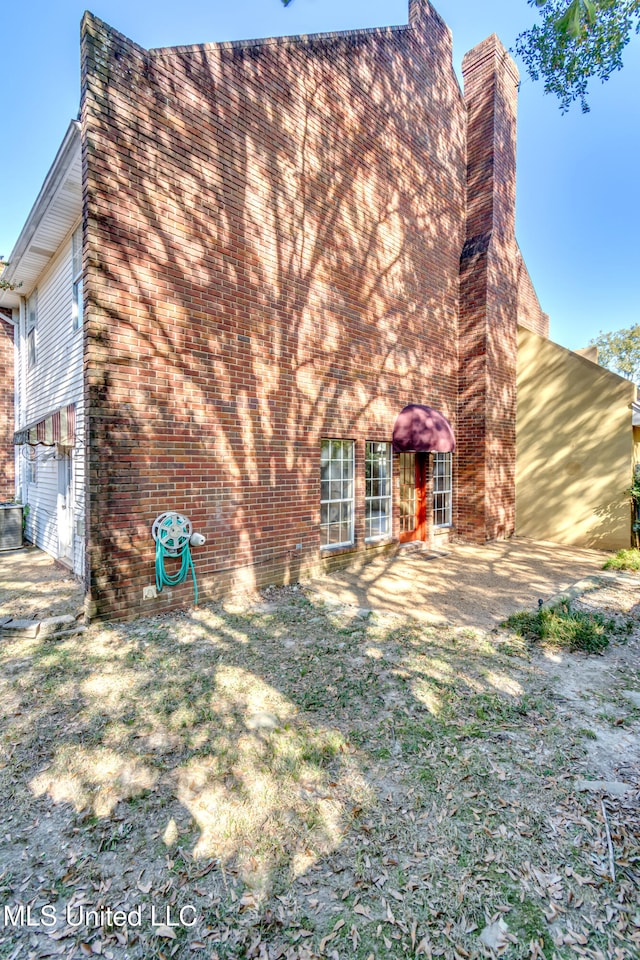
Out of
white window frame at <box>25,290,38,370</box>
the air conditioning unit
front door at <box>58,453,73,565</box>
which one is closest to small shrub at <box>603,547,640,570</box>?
front door at <box>58,453,73,565</box>

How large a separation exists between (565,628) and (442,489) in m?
6.25

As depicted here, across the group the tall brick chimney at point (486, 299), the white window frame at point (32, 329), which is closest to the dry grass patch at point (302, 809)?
the tall brick chimney at point (486, 299)

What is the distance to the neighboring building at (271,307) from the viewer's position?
5.35m

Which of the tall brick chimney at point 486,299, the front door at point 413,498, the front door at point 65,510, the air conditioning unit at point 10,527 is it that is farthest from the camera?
the tall brick chimney at point 486,299

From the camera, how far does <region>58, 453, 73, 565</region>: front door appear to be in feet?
25.6

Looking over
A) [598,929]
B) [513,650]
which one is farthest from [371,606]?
[598,929]

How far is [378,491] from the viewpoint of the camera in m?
9.42

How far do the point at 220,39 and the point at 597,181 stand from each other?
41.5 feet

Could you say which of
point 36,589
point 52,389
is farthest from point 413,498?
point 52,389

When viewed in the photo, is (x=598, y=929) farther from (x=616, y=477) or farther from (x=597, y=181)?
(x=597, y=181)

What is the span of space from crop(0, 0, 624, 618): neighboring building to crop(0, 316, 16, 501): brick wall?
1151mm

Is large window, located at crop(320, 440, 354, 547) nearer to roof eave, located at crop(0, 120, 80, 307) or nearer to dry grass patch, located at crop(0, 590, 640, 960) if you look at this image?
dry grass patch, located at crop(0, 590, 640, 960)

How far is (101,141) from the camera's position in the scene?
511cm

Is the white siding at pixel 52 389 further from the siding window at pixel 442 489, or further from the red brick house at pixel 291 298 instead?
the siding window at pixel 442 489
